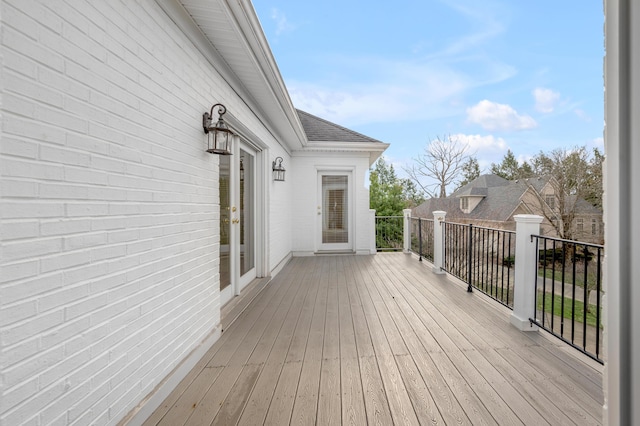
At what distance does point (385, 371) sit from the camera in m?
1.93

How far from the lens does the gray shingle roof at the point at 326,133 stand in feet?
20.5

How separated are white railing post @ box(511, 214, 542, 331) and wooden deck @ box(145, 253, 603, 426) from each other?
0.45ft

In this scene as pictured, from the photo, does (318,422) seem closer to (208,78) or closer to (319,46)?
(208,78)

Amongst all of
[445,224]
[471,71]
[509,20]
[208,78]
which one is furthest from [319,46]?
[208,78]

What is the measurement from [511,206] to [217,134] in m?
12.9

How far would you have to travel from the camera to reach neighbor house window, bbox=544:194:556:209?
380 inches

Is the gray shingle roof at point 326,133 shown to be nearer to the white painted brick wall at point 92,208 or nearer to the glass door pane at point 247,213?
the glass door pane at point 247,213

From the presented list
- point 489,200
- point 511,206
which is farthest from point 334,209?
point 489,200

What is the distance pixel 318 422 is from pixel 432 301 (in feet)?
7.26

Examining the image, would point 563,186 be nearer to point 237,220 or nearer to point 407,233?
point 407,233

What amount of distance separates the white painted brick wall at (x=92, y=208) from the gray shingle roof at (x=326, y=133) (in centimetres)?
438

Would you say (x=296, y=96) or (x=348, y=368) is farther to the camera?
(x=296, y=96)

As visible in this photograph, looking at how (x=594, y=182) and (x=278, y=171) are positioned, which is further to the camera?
(x=594, y=182)

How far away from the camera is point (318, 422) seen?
4.88 ft
